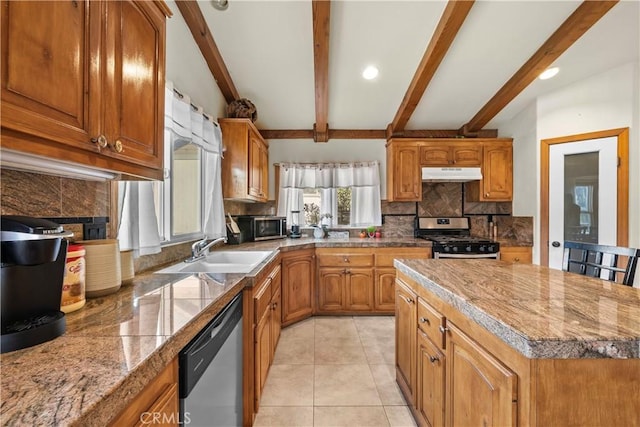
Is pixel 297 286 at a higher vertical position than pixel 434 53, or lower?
lower

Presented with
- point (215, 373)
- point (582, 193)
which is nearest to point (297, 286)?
point (215, 373)

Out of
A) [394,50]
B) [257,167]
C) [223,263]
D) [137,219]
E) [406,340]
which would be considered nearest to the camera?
[137,219]

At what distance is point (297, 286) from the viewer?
3104 millimetres

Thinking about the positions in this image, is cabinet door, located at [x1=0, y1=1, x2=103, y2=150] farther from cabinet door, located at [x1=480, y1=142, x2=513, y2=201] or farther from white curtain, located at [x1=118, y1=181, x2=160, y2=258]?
cabinet door, located at [x1=480, y1=142, x2=513, y2=201]

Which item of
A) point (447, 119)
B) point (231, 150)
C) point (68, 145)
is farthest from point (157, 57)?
point (447, 119)

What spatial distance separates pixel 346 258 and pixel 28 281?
111 inches

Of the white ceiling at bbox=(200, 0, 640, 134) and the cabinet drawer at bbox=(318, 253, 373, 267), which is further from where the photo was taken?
the cabinet drawer at bbox=(318, 253, 373, 267)

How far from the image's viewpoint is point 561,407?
2.50 feet

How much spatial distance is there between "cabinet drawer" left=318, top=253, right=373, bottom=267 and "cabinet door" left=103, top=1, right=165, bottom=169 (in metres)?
2.33

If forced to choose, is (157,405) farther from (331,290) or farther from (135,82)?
(331,290)

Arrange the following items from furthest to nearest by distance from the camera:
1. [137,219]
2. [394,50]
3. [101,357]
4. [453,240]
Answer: [453,240], [394,50], [137,219], [101,357]

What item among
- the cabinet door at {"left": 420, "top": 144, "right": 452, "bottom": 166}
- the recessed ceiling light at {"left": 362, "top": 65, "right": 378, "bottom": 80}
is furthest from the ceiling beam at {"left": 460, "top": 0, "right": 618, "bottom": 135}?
the recessed ceiling light at {"left": 362, "top": 65, "right": 378, "bottom": 80}

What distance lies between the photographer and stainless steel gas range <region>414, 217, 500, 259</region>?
3.24 meters

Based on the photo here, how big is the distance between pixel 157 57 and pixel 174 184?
3.81ft
